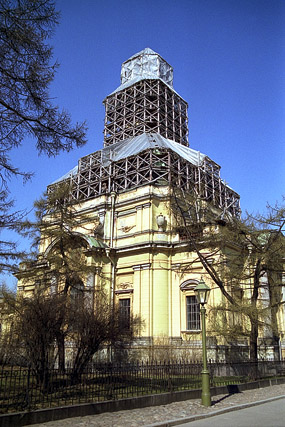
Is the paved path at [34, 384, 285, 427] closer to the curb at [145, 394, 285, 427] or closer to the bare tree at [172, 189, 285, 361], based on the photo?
the curb at [145, 394, 285, 427]

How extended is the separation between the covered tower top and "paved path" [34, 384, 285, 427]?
133ft

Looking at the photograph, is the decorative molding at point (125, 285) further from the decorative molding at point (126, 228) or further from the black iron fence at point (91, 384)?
the black iron fence at point (91, 384)

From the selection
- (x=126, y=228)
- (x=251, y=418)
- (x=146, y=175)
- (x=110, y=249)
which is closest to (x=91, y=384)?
(x=251, y=418)

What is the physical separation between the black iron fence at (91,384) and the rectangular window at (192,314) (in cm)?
996

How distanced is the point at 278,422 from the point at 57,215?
51.2ft

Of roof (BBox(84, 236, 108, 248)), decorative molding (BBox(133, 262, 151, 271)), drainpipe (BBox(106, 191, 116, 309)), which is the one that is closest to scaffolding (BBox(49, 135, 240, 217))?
drainpipe (BBox(106, 191, 116, 309))

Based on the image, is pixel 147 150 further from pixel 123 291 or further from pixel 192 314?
pixel 192 314

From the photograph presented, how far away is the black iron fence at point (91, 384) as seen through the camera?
31.6 feet

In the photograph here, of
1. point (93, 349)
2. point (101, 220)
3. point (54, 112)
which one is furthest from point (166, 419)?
point (101, 220)

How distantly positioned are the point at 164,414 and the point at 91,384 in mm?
2307

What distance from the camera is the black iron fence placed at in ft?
31.6

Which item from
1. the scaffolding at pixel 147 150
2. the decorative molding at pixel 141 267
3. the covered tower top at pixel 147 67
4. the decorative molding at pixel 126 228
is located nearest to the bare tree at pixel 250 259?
the scaffolding at pixel 147 150

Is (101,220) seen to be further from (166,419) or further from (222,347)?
(166,419)

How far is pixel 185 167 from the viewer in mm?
32094
